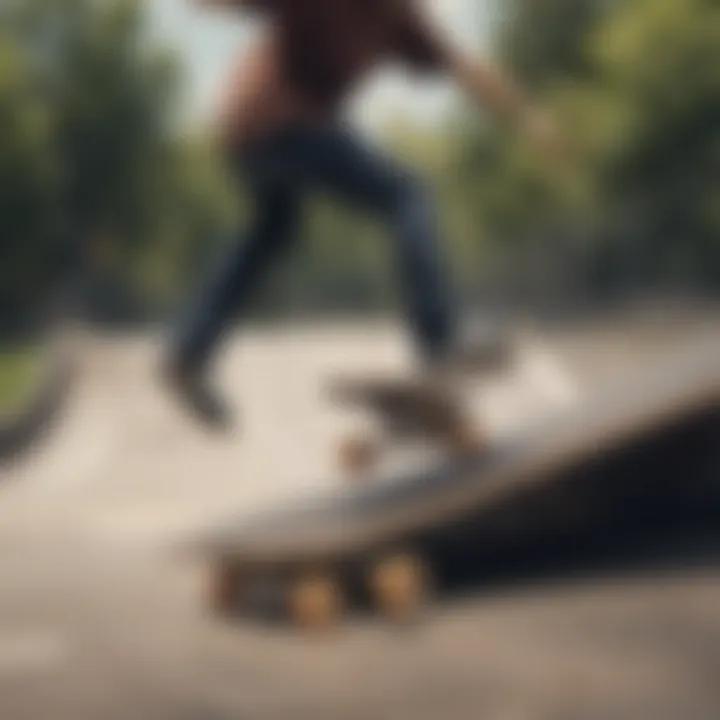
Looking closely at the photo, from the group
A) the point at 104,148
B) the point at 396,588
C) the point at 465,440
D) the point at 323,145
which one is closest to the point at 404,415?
the point at 465,440

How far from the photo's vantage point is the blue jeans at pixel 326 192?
116cm

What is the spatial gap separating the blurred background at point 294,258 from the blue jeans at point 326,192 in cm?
2


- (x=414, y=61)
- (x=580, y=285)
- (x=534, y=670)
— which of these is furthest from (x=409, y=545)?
(x=414, y=61)

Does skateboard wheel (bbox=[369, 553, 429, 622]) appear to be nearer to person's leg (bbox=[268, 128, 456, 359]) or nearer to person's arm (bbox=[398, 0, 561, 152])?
person's leg (bbox=[268, 128, 456, 359])

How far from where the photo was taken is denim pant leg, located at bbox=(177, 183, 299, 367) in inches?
45.9

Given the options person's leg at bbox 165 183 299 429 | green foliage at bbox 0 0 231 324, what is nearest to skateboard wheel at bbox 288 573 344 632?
person's leg at bbox 165 183 299 429

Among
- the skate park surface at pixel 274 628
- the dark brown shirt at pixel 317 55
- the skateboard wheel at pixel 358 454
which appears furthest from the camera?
the skateboard wheel at pixel 358 454

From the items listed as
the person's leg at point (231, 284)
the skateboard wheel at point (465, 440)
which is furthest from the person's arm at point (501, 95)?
the skateboard wheel at point (465, 440)

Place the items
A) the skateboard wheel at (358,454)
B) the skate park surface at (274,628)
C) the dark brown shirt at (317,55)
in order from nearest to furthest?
the skate park surface at (274,628) < the dark brown shirt at (317,55) < the skateboard wheel at (358,454)

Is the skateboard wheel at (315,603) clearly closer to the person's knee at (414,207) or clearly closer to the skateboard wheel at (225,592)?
the skateboard wheel at (225,592)

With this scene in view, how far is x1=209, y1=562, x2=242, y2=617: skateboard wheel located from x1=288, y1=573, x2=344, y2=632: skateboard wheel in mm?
65

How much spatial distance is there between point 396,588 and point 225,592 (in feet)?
0.62

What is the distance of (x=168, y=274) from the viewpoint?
3.96ft

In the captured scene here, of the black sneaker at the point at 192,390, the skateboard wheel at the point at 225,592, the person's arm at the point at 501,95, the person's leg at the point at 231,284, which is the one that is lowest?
the skateboard wheel at the point at 225,592
